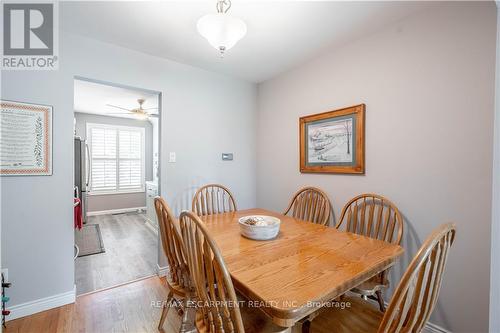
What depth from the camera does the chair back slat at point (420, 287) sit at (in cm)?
69

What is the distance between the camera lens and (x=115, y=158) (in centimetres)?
516

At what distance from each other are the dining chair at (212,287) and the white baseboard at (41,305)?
159 cm

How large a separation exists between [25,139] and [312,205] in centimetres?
A: 251

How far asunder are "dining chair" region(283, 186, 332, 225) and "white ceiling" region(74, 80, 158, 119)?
225 cm

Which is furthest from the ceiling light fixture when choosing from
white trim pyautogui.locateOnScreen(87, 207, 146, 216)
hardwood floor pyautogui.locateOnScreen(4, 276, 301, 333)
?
white trim pyautogui.locateOnScreen(87, 207, 146, 216)

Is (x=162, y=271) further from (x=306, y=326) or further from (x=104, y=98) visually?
(x=104, y=98)

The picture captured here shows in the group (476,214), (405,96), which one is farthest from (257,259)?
(405,96)

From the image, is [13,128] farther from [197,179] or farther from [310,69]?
[310,69]

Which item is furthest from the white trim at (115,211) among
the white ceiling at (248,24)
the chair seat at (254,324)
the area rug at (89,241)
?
the chair seat at (254,324)

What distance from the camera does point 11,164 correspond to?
1683 millimetres

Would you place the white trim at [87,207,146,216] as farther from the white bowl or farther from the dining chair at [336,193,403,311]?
the dining chair at [336,193,403,311]

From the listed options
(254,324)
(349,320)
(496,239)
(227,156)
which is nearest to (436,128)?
(496,239)
